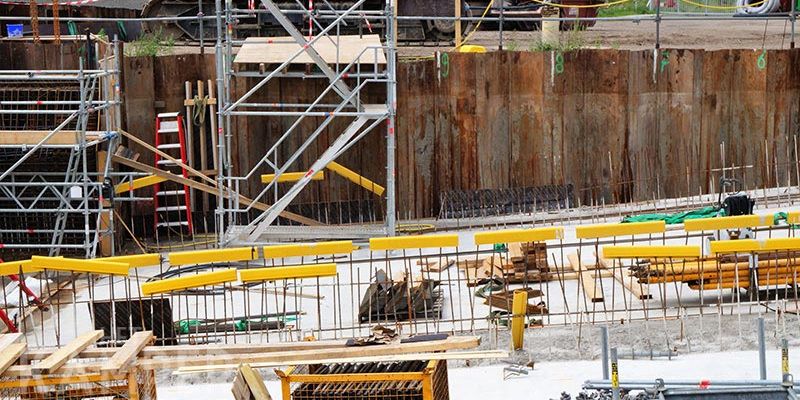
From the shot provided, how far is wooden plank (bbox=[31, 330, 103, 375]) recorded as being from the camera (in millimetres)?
13188

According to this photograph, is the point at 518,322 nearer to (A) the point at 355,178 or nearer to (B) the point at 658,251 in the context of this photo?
(B) the point at 658,251

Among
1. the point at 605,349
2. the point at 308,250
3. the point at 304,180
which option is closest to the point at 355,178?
the point at 304,180

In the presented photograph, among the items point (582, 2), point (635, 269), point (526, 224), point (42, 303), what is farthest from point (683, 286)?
point (582, 2)

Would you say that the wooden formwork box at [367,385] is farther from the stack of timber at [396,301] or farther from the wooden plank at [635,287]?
the wooden plank at [635,287]

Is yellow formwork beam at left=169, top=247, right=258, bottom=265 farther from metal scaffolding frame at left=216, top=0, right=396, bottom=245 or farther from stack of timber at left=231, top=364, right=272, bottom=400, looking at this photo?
stack of timber at left=231, top=364, right=272, bottom=400

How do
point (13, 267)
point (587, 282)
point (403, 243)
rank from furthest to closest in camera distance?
point (587, 282) → point (403, 243) → point (13, 267)

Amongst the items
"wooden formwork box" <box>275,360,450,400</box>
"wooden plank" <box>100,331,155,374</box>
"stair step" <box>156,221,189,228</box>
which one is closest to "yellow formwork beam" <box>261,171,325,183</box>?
"stair step" <box>156,221,189,228</box>

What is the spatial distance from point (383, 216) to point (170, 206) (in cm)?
361

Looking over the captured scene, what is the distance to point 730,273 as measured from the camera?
58.1 feet

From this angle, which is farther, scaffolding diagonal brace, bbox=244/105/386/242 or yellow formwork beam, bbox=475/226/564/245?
scaffolding diagonal brace, bbox=244/105/386/242

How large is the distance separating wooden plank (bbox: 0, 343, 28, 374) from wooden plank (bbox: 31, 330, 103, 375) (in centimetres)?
29

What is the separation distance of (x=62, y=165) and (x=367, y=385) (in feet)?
35.2

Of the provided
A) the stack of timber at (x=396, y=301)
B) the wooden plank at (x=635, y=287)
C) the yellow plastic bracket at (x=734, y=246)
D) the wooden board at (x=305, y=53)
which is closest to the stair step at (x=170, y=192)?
the wooden board at (x=305, y=53)

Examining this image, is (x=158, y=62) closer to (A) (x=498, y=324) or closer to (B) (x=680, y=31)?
(A) (x=498, y=324)
